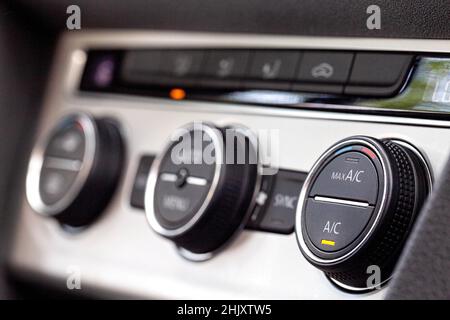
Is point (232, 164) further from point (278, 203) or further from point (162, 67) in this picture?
point (162, 67)

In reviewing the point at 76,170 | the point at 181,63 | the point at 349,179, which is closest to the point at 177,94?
the point at 181,63

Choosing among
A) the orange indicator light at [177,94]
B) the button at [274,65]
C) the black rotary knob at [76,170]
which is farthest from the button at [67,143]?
the button at [274,65]

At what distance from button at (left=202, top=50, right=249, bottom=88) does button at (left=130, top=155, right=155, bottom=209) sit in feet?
0.37

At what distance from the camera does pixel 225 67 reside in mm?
749

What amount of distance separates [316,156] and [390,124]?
0.08 metres

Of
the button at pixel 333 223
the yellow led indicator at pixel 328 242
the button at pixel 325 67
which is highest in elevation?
the button at pixel 325 67

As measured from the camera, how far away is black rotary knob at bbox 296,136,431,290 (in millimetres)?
526

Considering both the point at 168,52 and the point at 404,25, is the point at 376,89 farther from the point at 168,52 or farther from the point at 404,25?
the point at 168,52

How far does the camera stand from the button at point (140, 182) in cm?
76

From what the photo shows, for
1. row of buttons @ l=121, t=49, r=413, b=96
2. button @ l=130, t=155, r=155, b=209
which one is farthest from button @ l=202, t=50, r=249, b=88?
button @ l=130, t=155, r=155, b=209

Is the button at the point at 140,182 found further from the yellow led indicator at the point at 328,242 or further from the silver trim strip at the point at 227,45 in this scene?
the yellow led indicator at the point at 328,242

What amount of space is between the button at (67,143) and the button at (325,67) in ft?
0.92

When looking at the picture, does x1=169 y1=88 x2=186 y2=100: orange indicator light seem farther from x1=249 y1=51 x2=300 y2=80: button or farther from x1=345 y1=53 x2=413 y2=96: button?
x1=345 y1=53 x2=413 y2=96: button

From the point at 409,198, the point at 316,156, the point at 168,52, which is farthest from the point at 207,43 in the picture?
the point at 409,198
